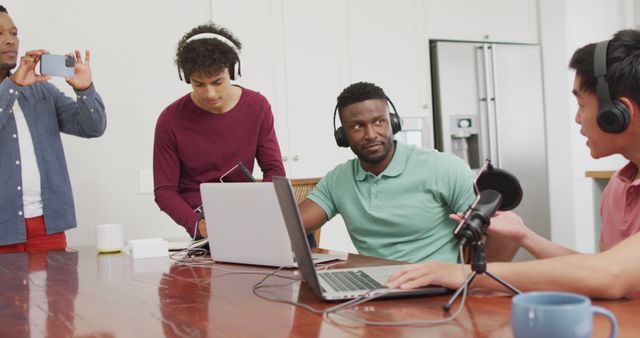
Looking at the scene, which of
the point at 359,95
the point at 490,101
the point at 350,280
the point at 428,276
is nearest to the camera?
the point at 428,276

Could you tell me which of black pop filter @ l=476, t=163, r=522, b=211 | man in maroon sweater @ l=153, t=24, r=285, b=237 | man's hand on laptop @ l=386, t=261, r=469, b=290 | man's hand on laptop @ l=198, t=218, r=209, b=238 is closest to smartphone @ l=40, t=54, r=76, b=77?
man in maroon sweater @ l=153, t=24, r=285, b=237

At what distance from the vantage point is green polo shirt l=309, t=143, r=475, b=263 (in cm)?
181

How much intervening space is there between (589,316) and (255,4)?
331 centimetres

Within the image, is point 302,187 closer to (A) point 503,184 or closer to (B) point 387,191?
(B) point 387,191

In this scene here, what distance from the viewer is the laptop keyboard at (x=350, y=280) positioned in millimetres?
1154

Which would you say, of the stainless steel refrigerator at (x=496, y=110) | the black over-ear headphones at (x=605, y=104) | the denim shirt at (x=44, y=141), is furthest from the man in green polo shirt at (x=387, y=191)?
the stainless steel refrigerator at (x=496, y=110)

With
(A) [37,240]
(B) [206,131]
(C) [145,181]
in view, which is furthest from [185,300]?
(C) [145,181]

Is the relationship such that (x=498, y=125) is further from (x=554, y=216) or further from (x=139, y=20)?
(x=139, y=20)

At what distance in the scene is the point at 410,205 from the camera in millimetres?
1835

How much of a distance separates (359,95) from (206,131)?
Answer: 56 cm

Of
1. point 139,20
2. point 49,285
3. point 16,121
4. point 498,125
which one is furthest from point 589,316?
point 498,125

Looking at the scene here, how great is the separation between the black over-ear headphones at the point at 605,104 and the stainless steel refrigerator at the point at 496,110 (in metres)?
2.98

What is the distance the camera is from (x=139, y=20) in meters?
3.43

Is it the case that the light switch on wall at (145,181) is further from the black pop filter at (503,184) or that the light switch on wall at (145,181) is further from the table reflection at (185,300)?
the black pop filter at (503,184)
